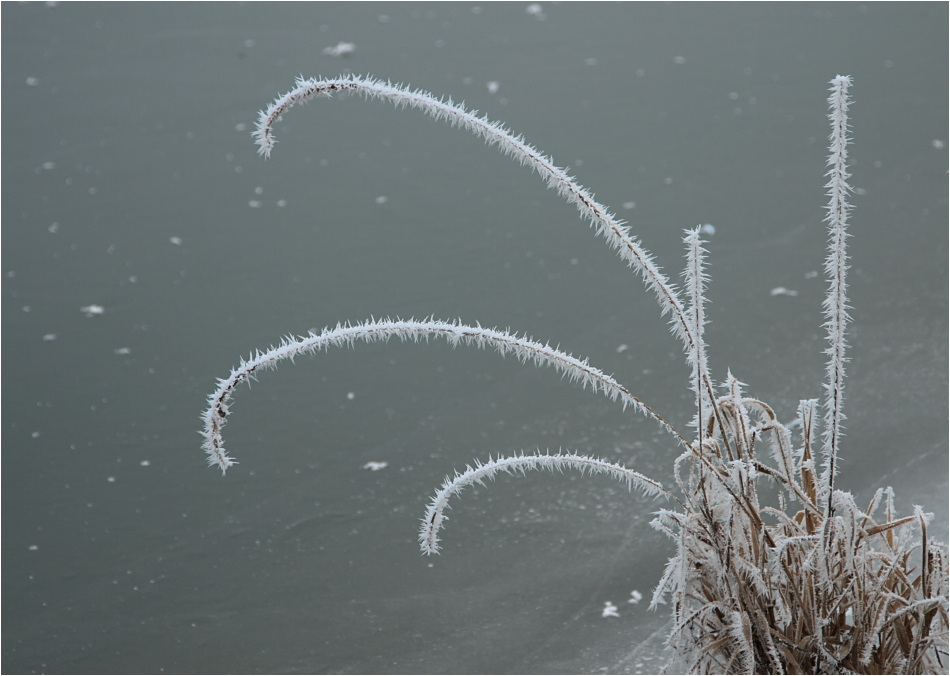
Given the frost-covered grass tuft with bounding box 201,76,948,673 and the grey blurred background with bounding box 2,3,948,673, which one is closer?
the frost-covered grass tuft with bounding box 201,76,948,673

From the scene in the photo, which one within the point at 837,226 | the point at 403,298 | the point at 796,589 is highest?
the point at 403,298

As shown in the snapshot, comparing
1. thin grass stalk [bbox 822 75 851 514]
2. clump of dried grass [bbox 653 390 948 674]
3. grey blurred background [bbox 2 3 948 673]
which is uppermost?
grey blurred background [bbox 2 3 948 673]

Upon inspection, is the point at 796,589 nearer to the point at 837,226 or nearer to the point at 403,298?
the point at 837,226

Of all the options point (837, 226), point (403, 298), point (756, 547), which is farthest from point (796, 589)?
point (403, 298)

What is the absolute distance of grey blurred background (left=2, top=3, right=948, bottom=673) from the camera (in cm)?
92

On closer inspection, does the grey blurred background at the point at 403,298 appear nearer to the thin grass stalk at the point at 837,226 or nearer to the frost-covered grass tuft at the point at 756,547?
the frost-covered grass tuft at the point at 756,547

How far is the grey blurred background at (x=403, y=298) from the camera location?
92 cm

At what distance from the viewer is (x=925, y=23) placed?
1.92 m

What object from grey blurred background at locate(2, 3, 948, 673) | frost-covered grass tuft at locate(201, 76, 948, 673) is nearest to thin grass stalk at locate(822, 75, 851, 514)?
frost-covered grass tuft at locate(201, 76, 948, 673)

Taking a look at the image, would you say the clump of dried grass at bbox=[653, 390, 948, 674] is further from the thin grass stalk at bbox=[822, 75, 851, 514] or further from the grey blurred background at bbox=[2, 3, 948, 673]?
the grey blurred background at bbox=[2, 3, 948, 673]

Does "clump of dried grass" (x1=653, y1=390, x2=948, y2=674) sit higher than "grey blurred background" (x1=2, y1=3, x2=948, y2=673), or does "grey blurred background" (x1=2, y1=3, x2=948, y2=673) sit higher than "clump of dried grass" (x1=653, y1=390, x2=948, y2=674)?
"grey blurred background" (x1=2, y1=3, x2=948, y2=673)

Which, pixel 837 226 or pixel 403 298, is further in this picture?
pixel 403 298

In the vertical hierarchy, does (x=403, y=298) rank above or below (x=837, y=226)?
above

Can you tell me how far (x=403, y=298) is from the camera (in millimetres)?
1319
